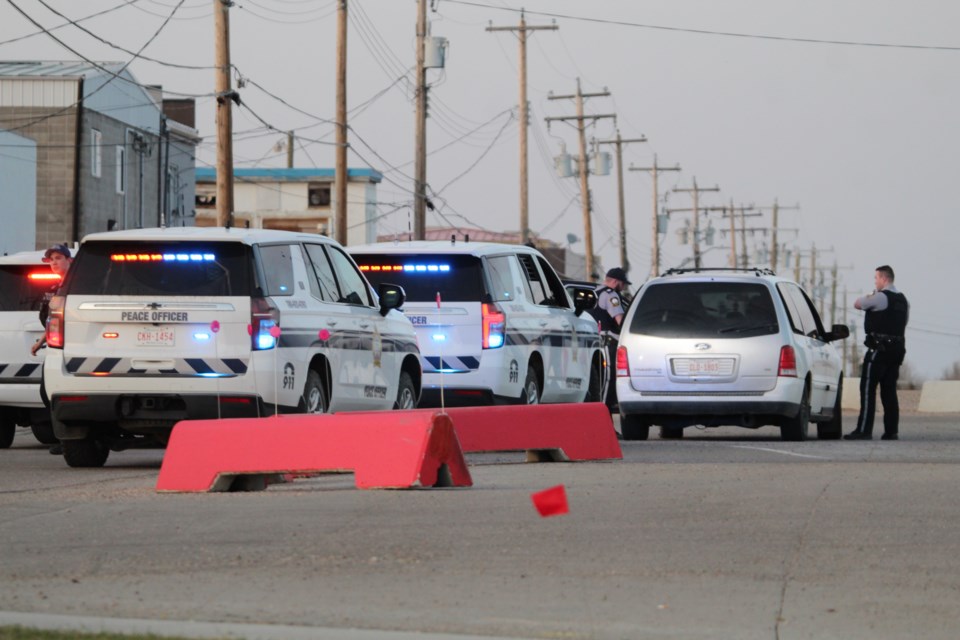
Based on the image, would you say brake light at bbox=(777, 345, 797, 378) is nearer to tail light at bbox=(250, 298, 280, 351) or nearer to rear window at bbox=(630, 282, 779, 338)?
rear window at bbox=(630, 282, 779, 338)

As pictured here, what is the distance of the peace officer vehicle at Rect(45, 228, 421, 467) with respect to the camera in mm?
14492

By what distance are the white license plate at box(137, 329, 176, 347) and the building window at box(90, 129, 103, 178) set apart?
40.5 metres

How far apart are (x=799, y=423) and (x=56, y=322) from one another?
332 inches

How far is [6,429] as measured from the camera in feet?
63.9

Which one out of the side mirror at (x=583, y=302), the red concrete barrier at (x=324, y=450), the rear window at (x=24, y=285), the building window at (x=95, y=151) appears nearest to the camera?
the red concrete barrier at (x=324, y=450)

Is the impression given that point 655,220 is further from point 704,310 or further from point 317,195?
point 704,310

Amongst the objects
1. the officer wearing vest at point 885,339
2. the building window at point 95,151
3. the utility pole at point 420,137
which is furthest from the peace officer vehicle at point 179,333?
the building window at point 95,151

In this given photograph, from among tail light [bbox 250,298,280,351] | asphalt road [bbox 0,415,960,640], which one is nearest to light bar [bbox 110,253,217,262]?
tail light [bbox 250,298,280,351]

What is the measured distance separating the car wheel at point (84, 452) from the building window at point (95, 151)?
129 feet

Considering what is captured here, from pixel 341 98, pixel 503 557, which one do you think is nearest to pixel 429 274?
pixel 503 557

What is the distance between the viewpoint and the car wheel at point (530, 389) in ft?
61.4

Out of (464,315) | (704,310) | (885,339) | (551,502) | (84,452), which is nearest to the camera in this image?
(551,502)

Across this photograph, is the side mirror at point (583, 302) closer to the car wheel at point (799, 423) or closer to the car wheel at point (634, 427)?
the car wheel at point (634, 427)

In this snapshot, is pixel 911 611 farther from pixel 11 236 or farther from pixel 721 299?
pixel 11 236
